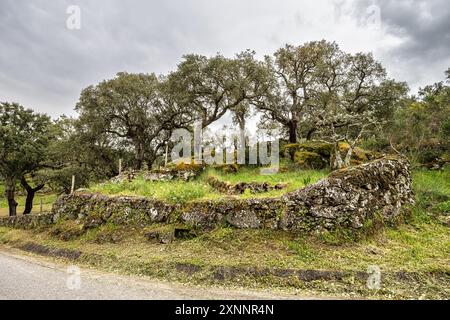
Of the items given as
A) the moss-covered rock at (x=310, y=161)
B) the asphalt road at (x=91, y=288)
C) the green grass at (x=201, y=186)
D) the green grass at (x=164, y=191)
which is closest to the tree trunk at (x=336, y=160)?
the green grass at (x=201, y=186)

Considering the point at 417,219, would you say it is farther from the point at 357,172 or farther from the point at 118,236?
the point at 118,236

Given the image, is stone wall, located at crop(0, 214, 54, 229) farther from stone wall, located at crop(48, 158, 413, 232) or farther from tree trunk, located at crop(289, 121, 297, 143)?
tree trunk, located at crop(289, 121, 297, 143)

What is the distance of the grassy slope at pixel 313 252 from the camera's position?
7453 millimetres

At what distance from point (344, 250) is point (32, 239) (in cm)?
1384

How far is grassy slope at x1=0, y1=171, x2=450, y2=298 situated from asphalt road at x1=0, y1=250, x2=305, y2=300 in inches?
27.8

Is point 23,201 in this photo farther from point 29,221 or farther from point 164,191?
point 164,191

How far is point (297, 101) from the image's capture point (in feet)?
81.3

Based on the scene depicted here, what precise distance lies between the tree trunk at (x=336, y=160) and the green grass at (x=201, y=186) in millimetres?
648

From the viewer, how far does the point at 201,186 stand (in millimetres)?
13297

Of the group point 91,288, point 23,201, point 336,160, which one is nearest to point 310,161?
point 336,160

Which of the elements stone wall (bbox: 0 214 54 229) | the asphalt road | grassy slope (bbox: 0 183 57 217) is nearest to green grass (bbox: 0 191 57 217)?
grassy slope (bbox: 0 183 57 217)

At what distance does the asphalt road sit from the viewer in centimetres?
649

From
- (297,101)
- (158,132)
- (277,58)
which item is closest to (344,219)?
(297,101)
